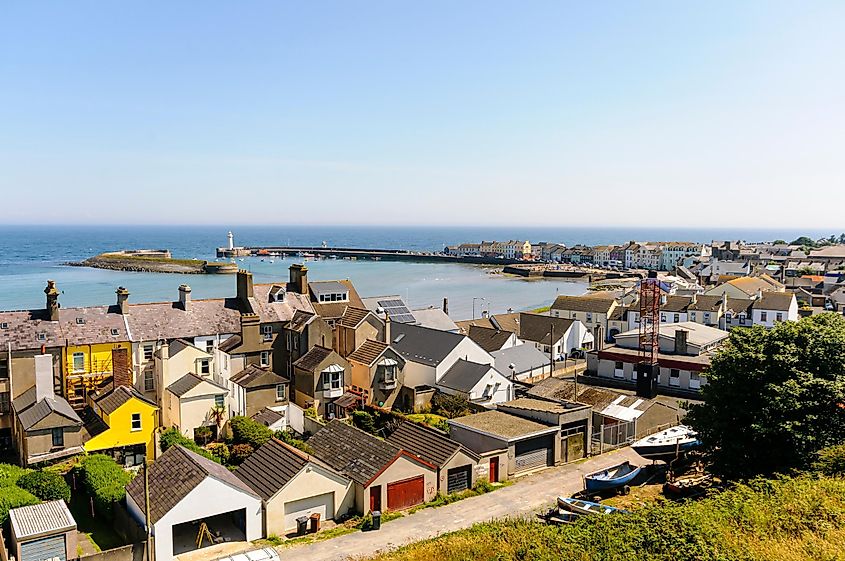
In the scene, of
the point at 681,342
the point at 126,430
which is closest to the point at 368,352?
the point at 126,430

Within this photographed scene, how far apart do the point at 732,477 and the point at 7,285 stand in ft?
403

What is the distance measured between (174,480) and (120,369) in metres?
13.1

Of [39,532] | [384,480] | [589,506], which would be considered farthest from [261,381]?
[589,506]

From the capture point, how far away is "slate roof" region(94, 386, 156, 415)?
26.3m

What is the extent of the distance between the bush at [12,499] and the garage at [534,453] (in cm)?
1690

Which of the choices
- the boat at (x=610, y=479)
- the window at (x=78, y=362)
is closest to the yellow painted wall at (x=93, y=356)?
the window at (x=78, y=362)

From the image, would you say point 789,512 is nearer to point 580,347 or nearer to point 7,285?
point 580,347

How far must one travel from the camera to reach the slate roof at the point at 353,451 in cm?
2255

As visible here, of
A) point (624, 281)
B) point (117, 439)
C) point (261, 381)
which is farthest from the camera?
point (624, 281)

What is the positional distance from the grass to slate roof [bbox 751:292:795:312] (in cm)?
5607

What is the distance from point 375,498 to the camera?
72.2ft

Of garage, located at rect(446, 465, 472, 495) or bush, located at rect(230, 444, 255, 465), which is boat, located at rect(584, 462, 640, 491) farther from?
bush, located at rect(230, 444, 255, 465)

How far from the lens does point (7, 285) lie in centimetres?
11275

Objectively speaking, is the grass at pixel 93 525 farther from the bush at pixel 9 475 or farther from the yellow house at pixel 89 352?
the yellow house at pixel 89 352
